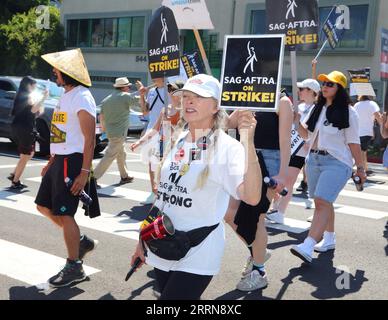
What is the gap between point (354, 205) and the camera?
839 cm

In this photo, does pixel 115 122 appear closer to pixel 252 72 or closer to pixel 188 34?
pixel 252 72

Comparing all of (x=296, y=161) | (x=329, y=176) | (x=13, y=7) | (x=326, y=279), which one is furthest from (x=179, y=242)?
(x=13, y=7)

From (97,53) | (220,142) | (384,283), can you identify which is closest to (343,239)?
(384,283)

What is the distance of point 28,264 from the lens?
4.80 metres

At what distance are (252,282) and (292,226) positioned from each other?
8.61 feet

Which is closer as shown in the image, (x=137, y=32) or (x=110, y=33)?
(x=137, y=32)

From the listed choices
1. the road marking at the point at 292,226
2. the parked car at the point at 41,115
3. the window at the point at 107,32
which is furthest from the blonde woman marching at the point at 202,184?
the window at the point at 107,32

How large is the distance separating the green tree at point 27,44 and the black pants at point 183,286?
30.8 metres

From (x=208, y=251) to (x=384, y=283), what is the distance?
8.74 ft

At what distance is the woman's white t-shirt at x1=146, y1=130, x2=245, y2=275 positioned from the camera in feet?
9.02

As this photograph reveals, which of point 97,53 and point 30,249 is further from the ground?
point 97,53

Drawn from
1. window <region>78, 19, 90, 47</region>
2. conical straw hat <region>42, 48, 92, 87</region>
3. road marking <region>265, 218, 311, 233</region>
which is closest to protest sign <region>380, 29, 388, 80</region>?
road marking <region>265, 218, 311, 233</region>
